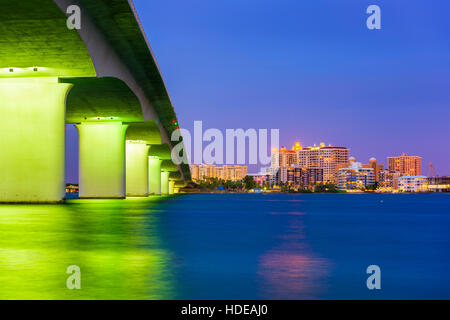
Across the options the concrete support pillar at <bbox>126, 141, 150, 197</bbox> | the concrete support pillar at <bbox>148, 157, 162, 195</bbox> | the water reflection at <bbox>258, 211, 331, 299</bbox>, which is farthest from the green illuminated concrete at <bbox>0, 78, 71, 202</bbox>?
the concrete support pillar at <bbox>148, 157, 162, 195</bbox>

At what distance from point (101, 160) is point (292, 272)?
4430 cm

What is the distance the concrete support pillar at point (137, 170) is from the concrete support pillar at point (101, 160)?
22.8 m

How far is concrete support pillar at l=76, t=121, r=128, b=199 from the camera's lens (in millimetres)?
49438

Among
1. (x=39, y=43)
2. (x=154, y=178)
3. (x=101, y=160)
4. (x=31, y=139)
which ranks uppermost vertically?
(x=39, y=43)

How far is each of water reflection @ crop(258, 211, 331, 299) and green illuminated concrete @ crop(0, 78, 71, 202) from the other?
23.5 metres

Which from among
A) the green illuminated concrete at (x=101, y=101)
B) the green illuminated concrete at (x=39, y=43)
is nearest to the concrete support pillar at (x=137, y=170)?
the green illuminated concrete at (x=101, y=101)

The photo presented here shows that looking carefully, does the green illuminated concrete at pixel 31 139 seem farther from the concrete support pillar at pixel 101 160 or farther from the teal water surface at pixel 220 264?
the teal water surface at pixel 220 264

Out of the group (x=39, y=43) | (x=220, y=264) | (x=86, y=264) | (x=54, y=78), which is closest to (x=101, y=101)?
(x=54, y=78)

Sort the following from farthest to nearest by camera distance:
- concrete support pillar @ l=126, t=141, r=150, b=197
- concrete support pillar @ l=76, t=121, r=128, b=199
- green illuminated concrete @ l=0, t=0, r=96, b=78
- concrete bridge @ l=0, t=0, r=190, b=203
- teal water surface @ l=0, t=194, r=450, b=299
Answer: concrete support pillar @ l=126, t=141, r=150, b=197 < concrete support pillar @ l=76, t=121, r=128, b=199 < concrete bridge @ l=0, t=0, r=190, b=203 < green illuminated concrete @ l=0, t=0, r=96, b=78 < teal water surface @ l=0, t=194, r=450, b=299

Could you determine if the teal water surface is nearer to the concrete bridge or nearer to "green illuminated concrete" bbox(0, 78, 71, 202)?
the concrete bridge

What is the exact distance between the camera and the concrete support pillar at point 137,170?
74.2 meters

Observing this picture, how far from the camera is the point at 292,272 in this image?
729cm

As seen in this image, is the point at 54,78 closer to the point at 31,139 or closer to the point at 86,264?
the point at 31,139

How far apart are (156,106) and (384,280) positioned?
47.3 meters
